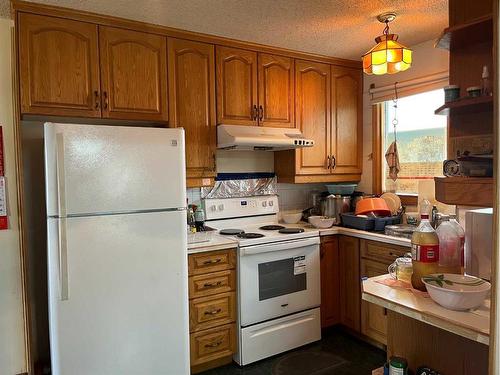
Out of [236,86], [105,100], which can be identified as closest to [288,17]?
[236,86]

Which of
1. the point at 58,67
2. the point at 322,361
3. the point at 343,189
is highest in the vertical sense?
the point at 58,67

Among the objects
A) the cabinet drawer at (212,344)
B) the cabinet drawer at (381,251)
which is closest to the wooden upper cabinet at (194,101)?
the cabinet drawer at (212,344)

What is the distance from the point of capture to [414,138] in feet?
9.97

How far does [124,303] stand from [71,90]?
4.20ft

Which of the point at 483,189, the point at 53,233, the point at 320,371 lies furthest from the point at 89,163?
the point at 320,371

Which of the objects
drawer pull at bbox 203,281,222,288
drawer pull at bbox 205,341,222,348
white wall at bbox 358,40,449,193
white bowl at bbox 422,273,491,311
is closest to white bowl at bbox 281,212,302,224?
white wall at bbox 358,40,449,193

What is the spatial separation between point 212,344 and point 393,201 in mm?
1823

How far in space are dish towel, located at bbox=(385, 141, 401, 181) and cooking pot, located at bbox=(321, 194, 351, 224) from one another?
44 cm

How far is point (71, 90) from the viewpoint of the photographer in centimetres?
218

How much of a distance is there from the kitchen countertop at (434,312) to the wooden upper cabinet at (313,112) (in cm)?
173

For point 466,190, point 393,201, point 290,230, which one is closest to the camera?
point 466,190

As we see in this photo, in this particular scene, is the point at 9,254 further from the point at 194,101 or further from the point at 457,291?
the point at 457,291

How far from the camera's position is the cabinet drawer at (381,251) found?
251 cm

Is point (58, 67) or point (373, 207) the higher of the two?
point (58, 67)
